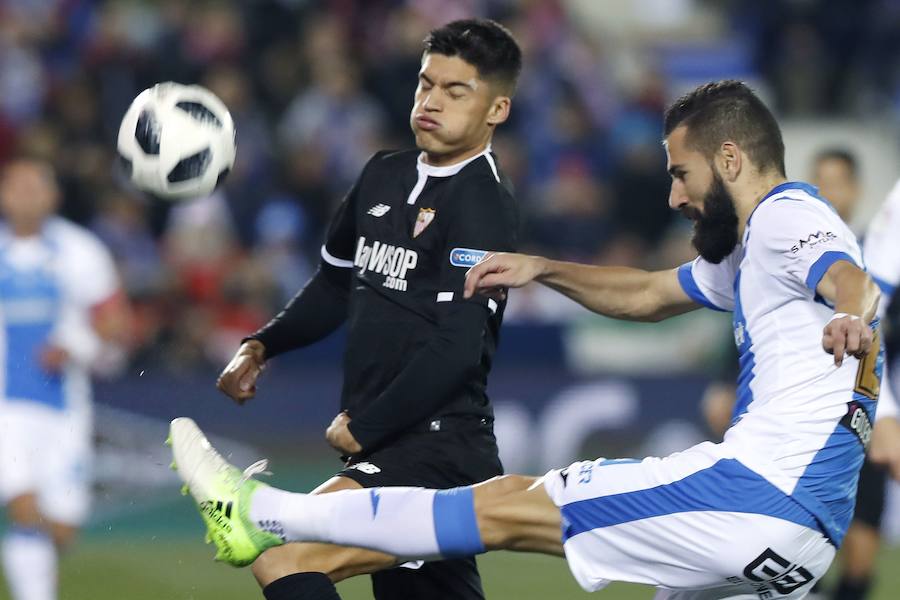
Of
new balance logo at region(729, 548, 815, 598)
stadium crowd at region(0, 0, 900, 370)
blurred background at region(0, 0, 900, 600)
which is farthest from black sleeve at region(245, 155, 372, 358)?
stadium crowd at region(0, 0, 900, 370)

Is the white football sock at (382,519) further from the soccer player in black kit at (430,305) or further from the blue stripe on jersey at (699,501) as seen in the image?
the blue stripe on jersey at (699,501)

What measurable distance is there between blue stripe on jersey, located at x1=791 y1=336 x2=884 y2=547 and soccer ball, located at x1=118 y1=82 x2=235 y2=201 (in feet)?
7.42

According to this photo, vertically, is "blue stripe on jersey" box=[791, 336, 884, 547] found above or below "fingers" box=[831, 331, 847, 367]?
below

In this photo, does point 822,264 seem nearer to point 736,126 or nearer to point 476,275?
point 736,126

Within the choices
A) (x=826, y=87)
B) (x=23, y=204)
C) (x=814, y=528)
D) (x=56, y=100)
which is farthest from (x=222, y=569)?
(x=826, y=87)

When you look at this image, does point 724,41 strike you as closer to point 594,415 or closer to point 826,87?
point 826,87

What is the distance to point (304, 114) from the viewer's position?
1285cm

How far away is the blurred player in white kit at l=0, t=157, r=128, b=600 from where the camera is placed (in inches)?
291

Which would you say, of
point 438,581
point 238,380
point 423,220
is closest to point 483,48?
point 423,220

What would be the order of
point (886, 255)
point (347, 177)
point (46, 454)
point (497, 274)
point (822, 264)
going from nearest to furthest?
point (822, 264) < point (497, 274) < point (886, 255) < point (46, 454) < point (347, 177)

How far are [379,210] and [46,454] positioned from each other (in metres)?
3.47

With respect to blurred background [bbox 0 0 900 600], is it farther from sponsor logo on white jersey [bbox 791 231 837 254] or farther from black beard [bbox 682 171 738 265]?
sponsor logo on white jersey [bbox 791 231 837 254]

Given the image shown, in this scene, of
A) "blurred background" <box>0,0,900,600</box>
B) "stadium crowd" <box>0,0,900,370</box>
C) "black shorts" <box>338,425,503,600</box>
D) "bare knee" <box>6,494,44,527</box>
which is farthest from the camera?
"stadium crowd" <box>0,0,900,370</box>

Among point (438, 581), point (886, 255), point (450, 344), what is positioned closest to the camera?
point (450, 344)
